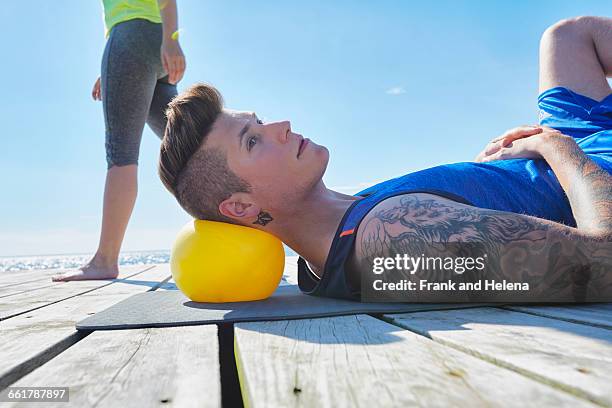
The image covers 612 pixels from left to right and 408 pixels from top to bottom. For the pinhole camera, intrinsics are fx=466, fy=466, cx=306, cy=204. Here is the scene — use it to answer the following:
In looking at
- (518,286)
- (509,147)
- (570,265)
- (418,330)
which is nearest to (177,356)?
(418,330)

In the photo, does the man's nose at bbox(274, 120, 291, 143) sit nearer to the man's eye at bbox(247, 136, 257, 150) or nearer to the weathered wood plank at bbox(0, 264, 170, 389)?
the man's eye at bbox(247, 136, 257, 150)

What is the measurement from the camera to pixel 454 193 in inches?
97.3

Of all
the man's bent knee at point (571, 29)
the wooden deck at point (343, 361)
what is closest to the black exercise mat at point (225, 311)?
the wooden deck at point (343, 361)

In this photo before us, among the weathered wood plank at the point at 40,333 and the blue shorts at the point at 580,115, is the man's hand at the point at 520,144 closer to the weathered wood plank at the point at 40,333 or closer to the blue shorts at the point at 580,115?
the blue shorts at the point at 580,115

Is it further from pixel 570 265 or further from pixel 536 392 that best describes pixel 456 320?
pixel 536 392

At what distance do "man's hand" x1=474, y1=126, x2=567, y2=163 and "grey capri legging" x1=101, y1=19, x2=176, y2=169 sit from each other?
2.88 meters

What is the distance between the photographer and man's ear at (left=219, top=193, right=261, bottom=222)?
264 centimetres

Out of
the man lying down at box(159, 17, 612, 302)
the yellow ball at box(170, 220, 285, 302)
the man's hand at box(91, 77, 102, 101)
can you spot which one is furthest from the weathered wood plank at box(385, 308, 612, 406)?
the man's hand at box(91, 77, 102, 101)

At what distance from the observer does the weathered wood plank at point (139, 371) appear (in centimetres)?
89

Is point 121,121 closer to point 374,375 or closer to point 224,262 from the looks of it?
point 224,262

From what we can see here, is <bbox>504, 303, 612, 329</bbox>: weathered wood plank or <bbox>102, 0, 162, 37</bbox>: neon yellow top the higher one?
<bbox>102, 0, 162, 37</bbox>: neon yellow top

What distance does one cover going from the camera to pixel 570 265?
1801mm

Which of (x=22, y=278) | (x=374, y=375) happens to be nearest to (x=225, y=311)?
(x=374, y=375)

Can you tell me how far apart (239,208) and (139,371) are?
162 centimetres
